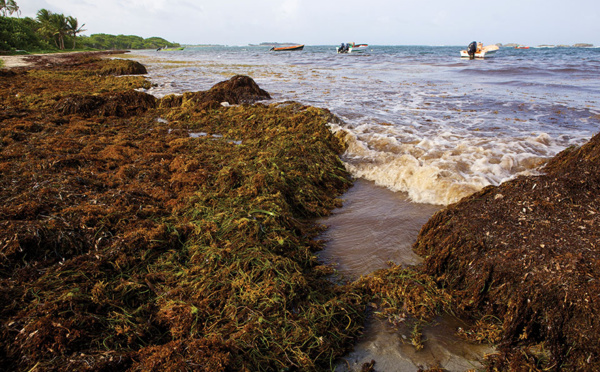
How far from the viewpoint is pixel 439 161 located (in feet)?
17.6

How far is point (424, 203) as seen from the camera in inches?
169

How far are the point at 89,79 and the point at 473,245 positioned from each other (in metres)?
16.7

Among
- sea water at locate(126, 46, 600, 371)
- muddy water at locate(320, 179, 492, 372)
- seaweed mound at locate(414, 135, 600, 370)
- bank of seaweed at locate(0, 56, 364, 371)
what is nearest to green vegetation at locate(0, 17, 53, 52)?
sea water at locate(126, 46, 600, 371)

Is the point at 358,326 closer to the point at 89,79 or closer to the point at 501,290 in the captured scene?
the point at 501,290

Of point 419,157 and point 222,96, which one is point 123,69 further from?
point 419,157

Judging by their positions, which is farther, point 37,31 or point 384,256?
point 37,31

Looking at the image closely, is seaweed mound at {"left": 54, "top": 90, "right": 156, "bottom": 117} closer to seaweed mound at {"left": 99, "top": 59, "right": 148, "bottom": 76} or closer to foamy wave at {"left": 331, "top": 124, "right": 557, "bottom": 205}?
foamy wave at {"left": 331, "top": 124, "right": 557, "bottom": 205}

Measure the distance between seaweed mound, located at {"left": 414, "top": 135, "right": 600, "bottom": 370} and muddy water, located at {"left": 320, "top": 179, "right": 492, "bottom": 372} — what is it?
24 centimetres

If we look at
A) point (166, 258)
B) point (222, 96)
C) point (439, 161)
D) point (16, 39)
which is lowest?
point (166, 258)

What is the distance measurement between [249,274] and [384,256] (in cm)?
137

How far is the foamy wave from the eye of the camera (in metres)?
4.61

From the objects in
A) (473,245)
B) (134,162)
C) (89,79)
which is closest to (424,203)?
(473,245)

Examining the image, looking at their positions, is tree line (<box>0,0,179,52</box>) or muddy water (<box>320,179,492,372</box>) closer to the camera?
muddy water (<box>320,179,492,372</box>)

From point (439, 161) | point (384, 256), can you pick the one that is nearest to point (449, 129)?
point (439, 161)
